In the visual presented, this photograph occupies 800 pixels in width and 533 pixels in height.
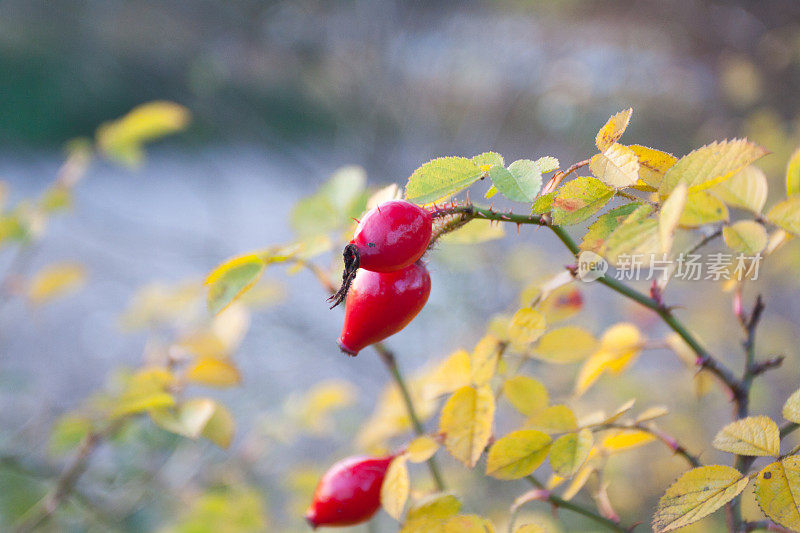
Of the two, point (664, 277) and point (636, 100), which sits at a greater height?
point (636, 100)

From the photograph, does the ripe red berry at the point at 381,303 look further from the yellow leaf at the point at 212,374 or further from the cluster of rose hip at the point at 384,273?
the yellow leaf at the point at 212,374

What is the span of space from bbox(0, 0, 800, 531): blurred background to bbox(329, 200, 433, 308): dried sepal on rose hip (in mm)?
393

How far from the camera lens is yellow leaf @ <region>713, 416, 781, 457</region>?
383mm

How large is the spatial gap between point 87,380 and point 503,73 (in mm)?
2735

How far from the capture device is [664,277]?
457 mm

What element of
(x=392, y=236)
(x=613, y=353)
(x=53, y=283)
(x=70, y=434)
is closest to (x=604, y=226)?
(x=392, y=236)

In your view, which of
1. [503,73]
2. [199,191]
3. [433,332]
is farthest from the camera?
[199,191]

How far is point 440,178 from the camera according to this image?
403 mm

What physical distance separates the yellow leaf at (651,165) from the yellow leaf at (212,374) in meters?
0.47

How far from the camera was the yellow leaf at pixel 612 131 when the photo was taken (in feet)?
1.30

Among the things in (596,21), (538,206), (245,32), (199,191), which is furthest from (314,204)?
(199,191)

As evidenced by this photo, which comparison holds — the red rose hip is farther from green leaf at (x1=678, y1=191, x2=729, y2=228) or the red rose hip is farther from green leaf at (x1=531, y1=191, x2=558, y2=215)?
green leaf at (x1=678, y1=191, x2=729, y2=228)

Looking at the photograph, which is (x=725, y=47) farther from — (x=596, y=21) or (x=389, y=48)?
(x=389, y=48)

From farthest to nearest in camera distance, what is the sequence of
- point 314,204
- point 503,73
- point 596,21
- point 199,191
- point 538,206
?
point 199,191, point 596,21, point 503,73, point 314,204, point 538,206
